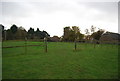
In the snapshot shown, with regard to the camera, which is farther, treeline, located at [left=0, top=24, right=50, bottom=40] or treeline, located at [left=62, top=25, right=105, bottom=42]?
treeline, located at [left=62, top=25, right=105, bottom=42]

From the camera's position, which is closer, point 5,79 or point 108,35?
point 5,79

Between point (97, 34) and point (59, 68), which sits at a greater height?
point (97, 34)

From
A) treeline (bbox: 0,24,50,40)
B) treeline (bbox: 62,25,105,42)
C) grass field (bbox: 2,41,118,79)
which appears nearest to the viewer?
grass field (bbox: 2,41,118,79)

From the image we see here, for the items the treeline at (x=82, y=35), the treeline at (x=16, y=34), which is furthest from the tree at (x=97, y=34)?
the treeline at (x=16, y=34)

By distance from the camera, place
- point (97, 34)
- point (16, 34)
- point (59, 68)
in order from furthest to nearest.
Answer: point (97, 34) → point (16, 34) → point (59, 68)

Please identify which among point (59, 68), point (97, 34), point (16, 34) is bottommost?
point (59, 68)

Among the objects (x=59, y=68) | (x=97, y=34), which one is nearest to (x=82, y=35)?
(x=97, y=34)

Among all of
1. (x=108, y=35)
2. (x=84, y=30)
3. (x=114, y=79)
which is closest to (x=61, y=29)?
(x=84, y=30)

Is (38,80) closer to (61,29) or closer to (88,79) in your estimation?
(88,79)

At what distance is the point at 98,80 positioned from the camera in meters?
2.89

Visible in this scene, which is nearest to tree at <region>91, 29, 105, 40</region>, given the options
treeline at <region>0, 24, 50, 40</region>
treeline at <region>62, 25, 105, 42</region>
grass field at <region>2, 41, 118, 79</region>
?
treeline at <region>62, 25, 105, 42</region>

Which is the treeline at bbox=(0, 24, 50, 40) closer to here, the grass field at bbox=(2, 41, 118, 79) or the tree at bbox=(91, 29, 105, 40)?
the grass field at bbox=(2, 41, 118, 79)

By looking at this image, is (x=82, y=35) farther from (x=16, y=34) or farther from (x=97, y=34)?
(x=16, y=34)

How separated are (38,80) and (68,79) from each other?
91cm
